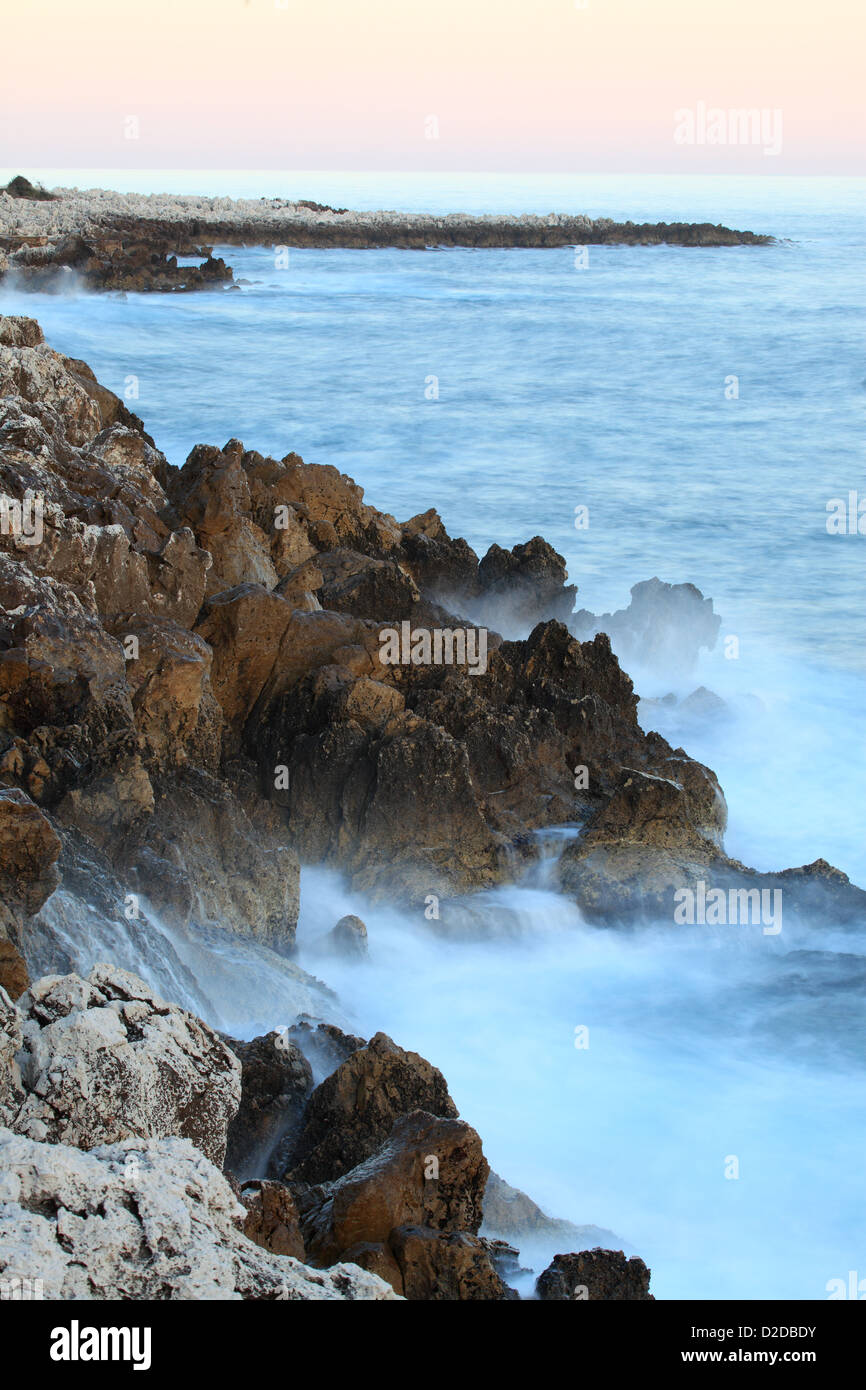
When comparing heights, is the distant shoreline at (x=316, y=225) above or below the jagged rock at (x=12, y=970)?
above

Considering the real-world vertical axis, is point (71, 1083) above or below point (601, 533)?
below

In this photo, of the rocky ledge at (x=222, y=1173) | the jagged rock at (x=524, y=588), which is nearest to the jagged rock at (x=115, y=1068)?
the rocky ledge at (x=222, y=1173)

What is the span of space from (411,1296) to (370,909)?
3.66m

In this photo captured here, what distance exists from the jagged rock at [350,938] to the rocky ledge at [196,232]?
28113 mm

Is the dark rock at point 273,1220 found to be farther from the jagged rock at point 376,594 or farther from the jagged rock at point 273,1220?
the jagged rock at point 376,594

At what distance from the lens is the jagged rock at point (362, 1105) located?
4.78m

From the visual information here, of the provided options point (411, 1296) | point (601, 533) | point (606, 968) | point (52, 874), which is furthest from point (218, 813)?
point (601, 533)

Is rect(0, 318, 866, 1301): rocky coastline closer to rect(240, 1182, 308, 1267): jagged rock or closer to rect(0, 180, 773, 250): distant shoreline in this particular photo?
rect(240, 1182, 308, 1267): jagged rock

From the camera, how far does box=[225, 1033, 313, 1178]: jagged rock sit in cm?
486

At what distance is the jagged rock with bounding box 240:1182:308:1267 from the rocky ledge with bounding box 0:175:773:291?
3102 centimetres

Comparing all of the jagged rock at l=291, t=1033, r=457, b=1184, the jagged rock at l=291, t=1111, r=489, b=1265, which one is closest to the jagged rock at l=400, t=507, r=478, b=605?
the jagged rock at l=291, t=1033, r=457, b=1184
